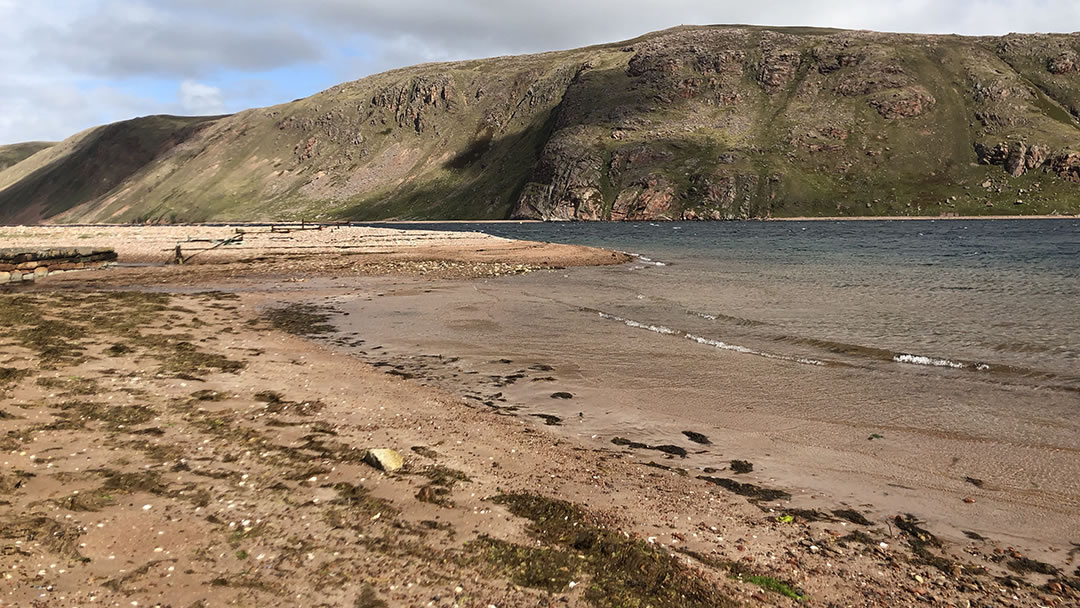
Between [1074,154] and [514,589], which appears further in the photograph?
[1074,154]

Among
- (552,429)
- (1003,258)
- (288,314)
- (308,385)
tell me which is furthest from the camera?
(1003,258)

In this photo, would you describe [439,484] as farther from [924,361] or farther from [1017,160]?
[1017,160]

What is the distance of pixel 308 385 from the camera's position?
42.0ft

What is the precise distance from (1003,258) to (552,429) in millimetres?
56436

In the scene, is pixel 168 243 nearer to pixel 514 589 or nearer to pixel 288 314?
pixel 288 314

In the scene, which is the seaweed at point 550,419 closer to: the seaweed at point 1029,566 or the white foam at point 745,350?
the seaweed at point 1029,566

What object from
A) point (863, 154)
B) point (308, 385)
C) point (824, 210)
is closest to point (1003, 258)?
point (308, 385)

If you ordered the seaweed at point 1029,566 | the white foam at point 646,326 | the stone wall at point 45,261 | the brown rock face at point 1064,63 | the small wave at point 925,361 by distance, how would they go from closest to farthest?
the seaweed at point 1029,566 → the small wave at point 925,361 → the white foam at point 646,326 → the stone wall at point 45,261 → the brown rock face at point 1064,63

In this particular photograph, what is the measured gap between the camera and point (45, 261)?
36.5 metres

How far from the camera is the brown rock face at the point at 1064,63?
19325cm

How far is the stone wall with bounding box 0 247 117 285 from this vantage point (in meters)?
33.9

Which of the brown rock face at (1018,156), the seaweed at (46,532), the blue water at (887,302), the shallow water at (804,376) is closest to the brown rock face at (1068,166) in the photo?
the brown rock face at (1018,156)

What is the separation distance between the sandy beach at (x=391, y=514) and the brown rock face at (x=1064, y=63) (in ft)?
846

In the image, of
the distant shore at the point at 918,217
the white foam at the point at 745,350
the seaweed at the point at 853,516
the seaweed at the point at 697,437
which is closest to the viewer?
the seaweed at the point at 853,516
